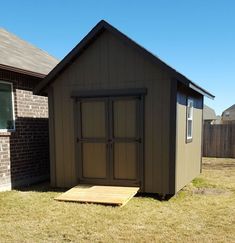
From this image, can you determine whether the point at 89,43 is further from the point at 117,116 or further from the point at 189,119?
the point at 189,119

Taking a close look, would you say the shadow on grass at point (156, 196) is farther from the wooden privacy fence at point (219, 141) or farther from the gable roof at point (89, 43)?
the wooden privacy fence at point (219, 141)

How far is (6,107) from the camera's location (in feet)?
24.1

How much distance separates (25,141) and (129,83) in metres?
3.59

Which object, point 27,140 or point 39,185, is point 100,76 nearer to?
point 27,140

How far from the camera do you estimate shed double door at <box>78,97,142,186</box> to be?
6711 millimetres

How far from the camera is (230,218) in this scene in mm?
5082

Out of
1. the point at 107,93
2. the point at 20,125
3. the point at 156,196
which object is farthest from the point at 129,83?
the point at 20,125

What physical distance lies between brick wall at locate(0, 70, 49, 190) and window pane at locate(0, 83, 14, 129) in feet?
0.49

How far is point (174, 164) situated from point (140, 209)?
1378mm

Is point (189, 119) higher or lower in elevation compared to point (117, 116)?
lower

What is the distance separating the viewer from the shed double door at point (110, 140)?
6711 millimetres

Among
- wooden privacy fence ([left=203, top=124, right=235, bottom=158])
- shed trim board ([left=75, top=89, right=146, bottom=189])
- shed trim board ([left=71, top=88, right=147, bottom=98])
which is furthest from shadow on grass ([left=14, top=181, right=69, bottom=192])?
wooden privacy fence ([left=203, top=124, right=235, bottom=158])

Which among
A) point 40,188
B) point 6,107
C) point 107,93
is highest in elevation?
point 107,93

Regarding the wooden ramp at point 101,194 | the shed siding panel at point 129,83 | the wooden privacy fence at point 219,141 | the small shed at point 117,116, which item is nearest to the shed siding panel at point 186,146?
the small shed at point 117,116
